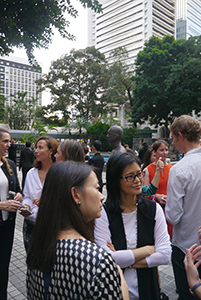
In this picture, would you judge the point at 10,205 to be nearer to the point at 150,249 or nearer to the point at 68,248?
the point at 150,249

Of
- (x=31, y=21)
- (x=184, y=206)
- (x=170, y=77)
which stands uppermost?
(x=170, y=77)

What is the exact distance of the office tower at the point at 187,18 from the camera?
80.0 m

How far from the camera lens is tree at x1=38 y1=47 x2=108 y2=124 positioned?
1336 inches

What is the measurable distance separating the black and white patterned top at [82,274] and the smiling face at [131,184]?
3.14ft

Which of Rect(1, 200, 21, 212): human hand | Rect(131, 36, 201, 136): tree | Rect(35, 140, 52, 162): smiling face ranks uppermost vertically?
Rect(131, 36, 201, 136): tree

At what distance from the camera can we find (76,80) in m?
34.9

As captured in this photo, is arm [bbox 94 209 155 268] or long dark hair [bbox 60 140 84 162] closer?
arm [bbox 94 209 155 268]

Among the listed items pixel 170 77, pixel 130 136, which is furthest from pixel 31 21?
pixel 130 136

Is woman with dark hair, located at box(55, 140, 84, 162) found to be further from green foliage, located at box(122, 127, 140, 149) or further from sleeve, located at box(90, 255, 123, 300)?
green foliage, located at box(122, 127, 140, 149)

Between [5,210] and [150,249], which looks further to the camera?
[5,210]

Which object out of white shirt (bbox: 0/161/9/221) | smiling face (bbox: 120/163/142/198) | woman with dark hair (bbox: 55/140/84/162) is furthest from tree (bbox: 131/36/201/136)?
smiling face (bbox: 120/163/142/198)

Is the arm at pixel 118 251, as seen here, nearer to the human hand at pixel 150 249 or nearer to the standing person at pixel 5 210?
the human hand at pixel 150 249

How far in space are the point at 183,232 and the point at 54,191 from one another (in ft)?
4.96

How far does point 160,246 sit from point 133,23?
9087cm
